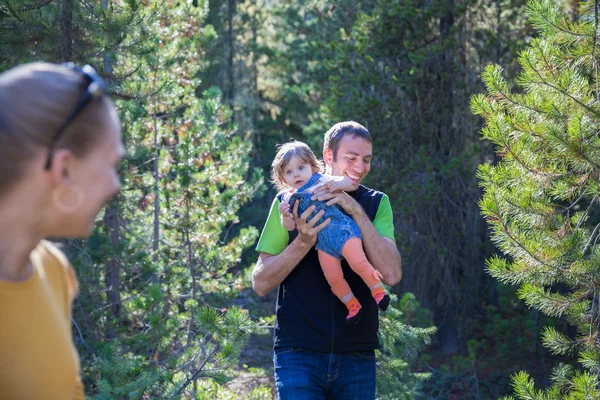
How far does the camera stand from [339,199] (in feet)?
10.7

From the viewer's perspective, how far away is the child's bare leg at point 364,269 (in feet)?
10.5

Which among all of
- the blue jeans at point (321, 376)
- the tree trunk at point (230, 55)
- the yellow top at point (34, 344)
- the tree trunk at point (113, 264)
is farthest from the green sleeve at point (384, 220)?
the tree trunk at point (230, 55)

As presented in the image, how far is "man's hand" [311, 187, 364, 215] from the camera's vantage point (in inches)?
128

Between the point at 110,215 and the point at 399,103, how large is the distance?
16.3 ft

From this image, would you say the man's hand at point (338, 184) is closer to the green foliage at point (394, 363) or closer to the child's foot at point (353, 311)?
the child's foot at point (353, 311)

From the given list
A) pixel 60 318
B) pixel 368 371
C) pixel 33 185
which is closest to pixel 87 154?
pixel 33 185

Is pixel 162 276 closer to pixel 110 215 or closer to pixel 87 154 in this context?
pixel 110 215

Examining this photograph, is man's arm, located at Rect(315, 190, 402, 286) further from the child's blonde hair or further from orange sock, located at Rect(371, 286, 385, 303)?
the child's blonde hair

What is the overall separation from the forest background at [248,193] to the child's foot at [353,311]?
147cm

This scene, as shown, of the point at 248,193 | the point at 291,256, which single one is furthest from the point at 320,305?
the point at 248,193

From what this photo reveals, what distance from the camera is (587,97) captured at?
436cm

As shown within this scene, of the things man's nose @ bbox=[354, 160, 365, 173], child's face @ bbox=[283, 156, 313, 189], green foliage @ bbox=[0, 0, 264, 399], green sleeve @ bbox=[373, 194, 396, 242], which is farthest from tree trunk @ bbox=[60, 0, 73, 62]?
green sleeve @ bbox=[373, 194, 396, 242]

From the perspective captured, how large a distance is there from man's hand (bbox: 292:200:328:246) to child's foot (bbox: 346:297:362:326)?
319 millimetres

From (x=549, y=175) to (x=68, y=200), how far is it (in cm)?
358
